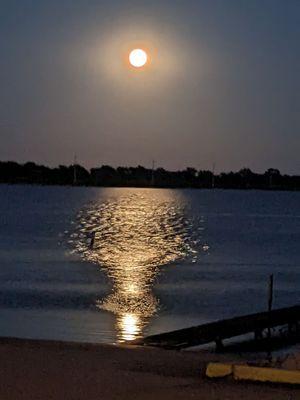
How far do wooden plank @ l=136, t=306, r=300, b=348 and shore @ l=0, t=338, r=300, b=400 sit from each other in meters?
5.20

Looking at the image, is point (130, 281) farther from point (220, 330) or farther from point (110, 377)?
point (110, 377)

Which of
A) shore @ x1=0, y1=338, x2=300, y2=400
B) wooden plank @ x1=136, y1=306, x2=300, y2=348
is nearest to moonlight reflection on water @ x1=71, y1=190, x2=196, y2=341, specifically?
wooden plank @ x1=136, y1=306, x2=300, y2=348

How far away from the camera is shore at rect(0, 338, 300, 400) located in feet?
28.9

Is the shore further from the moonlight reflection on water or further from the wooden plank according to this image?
the moonlight reflection on water

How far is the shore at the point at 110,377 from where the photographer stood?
8.80 m

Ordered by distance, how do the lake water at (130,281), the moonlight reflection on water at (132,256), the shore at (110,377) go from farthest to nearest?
the moonlight reflection on water at (132,256), the lake water at (130,281), the shore at (110,377)

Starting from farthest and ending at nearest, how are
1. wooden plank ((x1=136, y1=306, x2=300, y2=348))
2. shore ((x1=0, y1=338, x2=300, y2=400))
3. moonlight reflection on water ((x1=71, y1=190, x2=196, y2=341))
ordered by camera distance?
moonlight reflection on water ((x1=71, y1=190, x2=196, y2=341))
wooden plank ((x1=136, y1=306, x2=300, y2=348))
shore ((x1=0, y1=338, x2=300, y2=400))

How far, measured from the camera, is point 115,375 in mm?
9742

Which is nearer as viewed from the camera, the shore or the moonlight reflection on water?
the shore

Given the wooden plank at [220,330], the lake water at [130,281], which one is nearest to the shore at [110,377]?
the wooden plank at [220,330]

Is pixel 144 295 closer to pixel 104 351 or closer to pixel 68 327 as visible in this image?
pixel 68 327

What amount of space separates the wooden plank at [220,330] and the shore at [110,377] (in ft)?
17.1

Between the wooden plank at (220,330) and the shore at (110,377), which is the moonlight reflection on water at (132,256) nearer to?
the wooden plank at (220,330)

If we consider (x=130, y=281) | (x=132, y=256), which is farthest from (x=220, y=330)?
(x=132, y=256)
